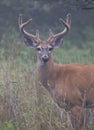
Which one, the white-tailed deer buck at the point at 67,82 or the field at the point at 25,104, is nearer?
the field at the point at 25,104

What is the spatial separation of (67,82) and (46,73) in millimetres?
402

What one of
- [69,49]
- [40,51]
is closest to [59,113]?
[40,51]

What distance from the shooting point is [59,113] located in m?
9.08

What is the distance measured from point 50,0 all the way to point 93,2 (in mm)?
1072

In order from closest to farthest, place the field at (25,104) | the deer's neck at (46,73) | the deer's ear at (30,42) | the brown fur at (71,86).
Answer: the field at (25,104), the brown fur at (71,86), the deer's neck at (46,73), the deer's ear at (30,42)

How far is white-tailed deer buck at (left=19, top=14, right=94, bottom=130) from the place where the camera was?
9422mm

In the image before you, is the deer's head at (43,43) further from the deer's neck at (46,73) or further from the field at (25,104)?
the field at (25,104)

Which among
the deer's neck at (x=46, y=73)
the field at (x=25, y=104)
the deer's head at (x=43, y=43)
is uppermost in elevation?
the deer's head at (x=43, y=43)

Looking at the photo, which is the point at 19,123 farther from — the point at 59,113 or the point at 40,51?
the point at 40,51

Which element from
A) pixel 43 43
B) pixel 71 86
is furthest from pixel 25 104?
pixel 43 43

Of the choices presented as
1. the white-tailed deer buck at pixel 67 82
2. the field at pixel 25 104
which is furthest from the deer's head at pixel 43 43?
the field at pixel 25 104

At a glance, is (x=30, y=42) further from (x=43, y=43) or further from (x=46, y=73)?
(x=46, y=73)

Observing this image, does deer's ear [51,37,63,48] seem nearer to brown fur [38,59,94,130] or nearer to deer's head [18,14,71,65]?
deer's head [18,14,71,65]

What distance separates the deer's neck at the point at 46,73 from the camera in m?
9.87
